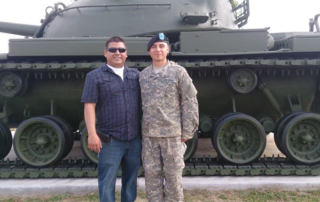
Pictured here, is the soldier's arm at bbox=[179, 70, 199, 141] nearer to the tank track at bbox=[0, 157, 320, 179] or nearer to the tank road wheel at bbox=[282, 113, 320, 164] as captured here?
the tank track at bbox=[0, 157, 320, 179]

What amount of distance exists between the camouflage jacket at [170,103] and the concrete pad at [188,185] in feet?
6.55

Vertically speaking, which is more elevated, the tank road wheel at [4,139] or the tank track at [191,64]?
the tank track at [191,64]

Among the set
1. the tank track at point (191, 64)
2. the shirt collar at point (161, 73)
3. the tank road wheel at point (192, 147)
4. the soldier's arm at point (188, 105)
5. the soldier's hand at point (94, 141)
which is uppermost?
the tank track at point (191, 64)

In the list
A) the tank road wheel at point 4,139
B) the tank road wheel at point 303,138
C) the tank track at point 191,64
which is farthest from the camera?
the tank road wheel at point 4,139

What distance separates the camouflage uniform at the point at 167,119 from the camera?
338 centimetres

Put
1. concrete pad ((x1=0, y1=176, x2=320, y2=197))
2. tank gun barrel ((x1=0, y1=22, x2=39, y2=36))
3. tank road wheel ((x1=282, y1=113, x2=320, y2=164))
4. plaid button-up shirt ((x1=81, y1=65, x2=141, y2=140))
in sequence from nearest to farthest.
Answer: plaid button-up shirt ((x1=81, y1=65, x2=141, y2=140))
concrete pad ((x1=0, y1=176, x2=320, y2=197))
tank road wheel ((x1=282, y1=113, x2=320, y2=164))
tank gun barrel ((x1=0, y1=22, x2=39, y2=36))

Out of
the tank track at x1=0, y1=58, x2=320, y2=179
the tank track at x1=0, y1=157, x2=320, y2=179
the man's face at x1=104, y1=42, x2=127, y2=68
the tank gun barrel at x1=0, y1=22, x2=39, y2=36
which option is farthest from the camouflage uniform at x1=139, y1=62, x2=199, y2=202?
the tank gun barrel at x1=0, y1=22, x2=39, y2=36

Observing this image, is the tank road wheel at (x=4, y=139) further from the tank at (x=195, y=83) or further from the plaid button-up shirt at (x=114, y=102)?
the plaid button-up shirt at (x=114, y=102)

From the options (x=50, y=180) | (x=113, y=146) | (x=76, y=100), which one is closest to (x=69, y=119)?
(x=76, y=100)

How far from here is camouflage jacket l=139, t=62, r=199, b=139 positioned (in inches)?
133

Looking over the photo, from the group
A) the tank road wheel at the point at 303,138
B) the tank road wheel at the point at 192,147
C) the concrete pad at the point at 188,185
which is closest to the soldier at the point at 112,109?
the concrete pad at the point at 188,185

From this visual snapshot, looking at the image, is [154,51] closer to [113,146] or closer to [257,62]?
[113,146]

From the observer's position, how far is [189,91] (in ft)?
11.1

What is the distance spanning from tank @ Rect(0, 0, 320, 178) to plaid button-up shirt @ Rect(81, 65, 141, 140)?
185 centimetres
